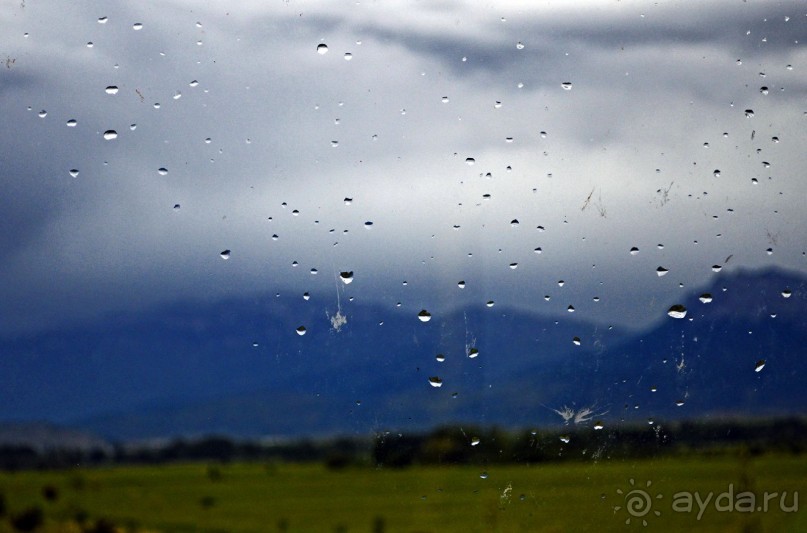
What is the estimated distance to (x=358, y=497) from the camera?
425 centimetres

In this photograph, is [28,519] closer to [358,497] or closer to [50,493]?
[50,493]

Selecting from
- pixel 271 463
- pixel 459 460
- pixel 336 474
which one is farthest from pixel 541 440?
pixel 271 463

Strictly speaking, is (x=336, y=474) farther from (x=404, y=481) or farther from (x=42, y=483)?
(x=42, y=483)

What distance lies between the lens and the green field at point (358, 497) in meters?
4.07

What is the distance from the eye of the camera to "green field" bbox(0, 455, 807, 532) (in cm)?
407

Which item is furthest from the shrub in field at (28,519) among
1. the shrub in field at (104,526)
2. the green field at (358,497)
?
the shrub in field at (104,526)

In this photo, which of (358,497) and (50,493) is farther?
(358,497)

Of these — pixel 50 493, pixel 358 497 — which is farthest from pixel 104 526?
pixel 358 497

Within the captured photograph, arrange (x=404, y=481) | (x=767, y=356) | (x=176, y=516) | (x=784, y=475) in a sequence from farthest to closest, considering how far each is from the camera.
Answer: (x=784, y=475) < (x=767, y=356) < (x=176, y=516) < (x=404, y=481)

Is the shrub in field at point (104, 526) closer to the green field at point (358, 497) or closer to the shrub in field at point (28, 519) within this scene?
the green field at point (358, 497)

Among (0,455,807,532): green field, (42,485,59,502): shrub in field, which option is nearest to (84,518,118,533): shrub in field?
(0,455,807,532): green field

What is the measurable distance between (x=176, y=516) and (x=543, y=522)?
85.3 inches

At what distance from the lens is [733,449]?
4.65 meters

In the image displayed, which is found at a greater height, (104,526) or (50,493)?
(50,493)
